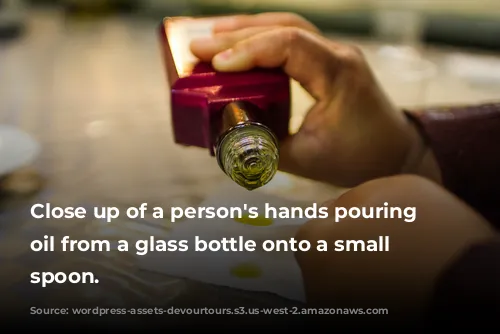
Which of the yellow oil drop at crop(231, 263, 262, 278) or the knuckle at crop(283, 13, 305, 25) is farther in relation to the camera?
the knuckle at crop(283, 13, 305, 25)

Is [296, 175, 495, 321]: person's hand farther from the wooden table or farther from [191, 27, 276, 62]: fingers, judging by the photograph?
[191, 27, 276, 62]: fingers

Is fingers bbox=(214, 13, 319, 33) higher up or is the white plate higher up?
fingers bbox=(214, 13, 319, 33)

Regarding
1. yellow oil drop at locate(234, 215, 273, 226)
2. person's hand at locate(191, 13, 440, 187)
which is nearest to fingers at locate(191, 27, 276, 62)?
person's hand at locate(191, 13, 440, 187)

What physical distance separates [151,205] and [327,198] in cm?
13

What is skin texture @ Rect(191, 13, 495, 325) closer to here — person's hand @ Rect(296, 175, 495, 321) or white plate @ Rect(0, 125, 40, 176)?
person's hand @ Rect(296, 175, 495, 321)

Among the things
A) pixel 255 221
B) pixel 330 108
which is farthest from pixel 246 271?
pixel 330 108

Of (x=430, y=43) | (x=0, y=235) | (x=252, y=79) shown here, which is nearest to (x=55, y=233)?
(x=0, y=235)

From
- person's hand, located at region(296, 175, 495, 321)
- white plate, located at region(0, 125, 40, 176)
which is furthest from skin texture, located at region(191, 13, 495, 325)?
white plate, located at region(0, 125, 40, 176)

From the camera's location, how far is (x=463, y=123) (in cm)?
50

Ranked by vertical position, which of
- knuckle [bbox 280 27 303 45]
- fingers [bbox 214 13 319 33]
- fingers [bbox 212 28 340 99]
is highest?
fingers [bbox 214 13 319 33]

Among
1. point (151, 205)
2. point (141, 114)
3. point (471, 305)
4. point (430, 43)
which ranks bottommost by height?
point (471, 305)

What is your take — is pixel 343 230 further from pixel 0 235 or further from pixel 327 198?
pixel 0 235

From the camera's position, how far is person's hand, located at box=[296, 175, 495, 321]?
362mm

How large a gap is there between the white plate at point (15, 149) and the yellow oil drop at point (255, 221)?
0.18 metres
